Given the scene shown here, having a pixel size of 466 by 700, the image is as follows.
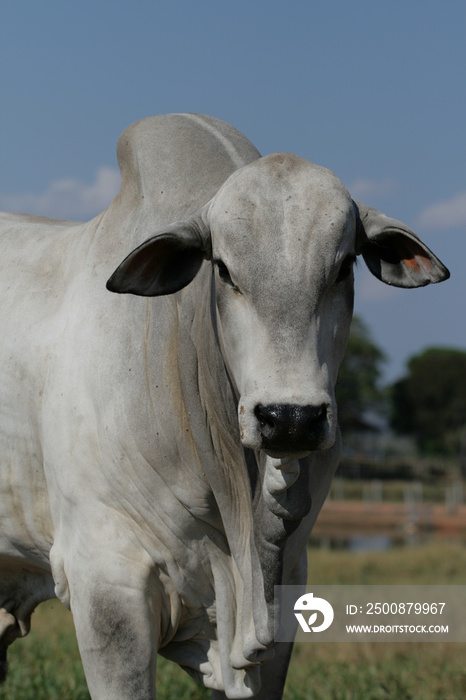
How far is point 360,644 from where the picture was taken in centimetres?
694

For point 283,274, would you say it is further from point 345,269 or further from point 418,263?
point 418,263

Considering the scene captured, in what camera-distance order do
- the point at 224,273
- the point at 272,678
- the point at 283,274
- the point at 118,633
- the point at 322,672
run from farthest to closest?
the point at 322,672 < the point at 272,678 < the point at 118,633 < the point at 224,273 < the point at 283,274

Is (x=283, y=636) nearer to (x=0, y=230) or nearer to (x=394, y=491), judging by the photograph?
(x=0, y=230)

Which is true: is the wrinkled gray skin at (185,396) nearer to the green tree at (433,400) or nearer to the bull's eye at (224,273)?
the bull's eye at (224,273)

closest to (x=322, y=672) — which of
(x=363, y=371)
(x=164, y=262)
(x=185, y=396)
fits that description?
(x=185, y=396)

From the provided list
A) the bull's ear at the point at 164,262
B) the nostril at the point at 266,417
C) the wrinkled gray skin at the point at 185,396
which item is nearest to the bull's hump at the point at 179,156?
the wrinkled gray skin at the point at 185,396

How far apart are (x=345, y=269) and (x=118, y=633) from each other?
49.8 inches

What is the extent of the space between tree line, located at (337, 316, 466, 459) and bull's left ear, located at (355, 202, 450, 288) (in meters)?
55.3

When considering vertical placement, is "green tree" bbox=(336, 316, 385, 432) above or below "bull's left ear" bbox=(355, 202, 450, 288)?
below

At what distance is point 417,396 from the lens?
6594 cm

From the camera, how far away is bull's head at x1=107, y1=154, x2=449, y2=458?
2566 millimetres

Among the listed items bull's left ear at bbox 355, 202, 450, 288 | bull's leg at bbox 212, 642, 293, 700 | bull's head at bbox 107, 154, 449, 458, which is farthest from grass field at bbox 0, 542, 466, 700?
bull's left ear at bbox 355, 202, 450, 288

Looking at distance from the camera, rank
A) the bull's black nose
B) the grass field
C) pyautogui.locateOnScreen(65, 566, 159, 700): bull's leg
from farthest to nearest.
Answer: the grass field < pyautogui.locateOnScreen(65, 566, 159, 700): bull's leg < the bull's black nose

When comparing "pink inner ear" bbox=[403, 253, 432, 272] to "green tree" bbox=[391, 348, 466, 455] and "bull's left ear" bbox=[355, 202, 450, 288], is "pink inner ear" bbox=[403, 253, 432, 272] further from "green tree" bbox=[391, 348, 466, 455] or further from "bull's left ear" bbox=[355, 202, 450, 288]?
"green tree" bbox=[391, 348, 466, 455]
